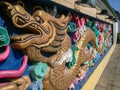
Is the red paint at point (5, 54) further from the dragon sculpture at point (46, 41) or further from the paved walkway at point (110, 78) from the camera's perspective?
the paved walkway at point (110, 78)

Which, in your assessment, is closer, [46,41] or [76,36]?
[46,41]

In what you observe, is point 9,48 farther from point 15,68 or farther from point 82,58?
point 82,58

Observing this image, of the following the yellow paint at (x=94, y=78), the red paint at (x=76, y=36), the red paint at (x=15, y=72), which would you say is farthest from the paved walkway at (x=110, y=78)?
the red paint at (x=15, y=72)

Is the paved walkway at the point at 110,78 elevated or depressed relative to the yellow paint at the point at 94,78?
depressed

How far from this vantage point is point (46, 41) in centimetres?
290

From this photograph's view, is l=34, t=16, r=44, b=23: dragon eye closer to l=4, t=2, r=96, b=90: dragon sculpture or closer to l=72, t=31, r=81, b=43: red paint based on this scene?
l=4, t=2, r=96, b=90: dragon sculpture

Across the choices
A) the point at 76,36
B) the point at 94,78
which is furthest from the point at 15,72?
the point at 94,78

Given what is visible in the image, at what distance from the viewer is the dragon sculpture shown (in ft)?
8.21

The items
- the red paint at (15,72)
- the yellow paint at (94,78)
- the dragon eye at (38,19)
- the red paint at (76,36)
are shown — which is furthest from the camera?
the yellow paint at (94,78)

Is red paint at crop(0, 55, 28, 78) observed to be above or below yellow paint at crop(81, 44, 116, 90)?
above

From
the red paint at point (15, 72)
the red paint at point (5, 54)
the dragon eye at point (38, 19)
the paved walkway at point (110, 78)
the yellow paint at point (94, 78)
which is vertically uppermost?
the dragon eye at point (38, 19)

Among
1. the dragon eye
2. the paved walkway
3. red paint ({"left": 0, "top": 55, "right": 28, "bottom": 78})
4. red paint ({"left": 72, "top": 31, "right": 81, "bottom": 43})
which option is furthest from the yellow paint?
red paint ({"left": 0, "top": 55, "right": 28, "bottom": 78})

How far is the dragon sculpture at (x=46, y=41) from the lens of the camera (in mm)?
2502

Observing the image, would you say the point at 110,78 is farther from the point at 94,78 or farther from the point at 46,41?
the point at 46,41
